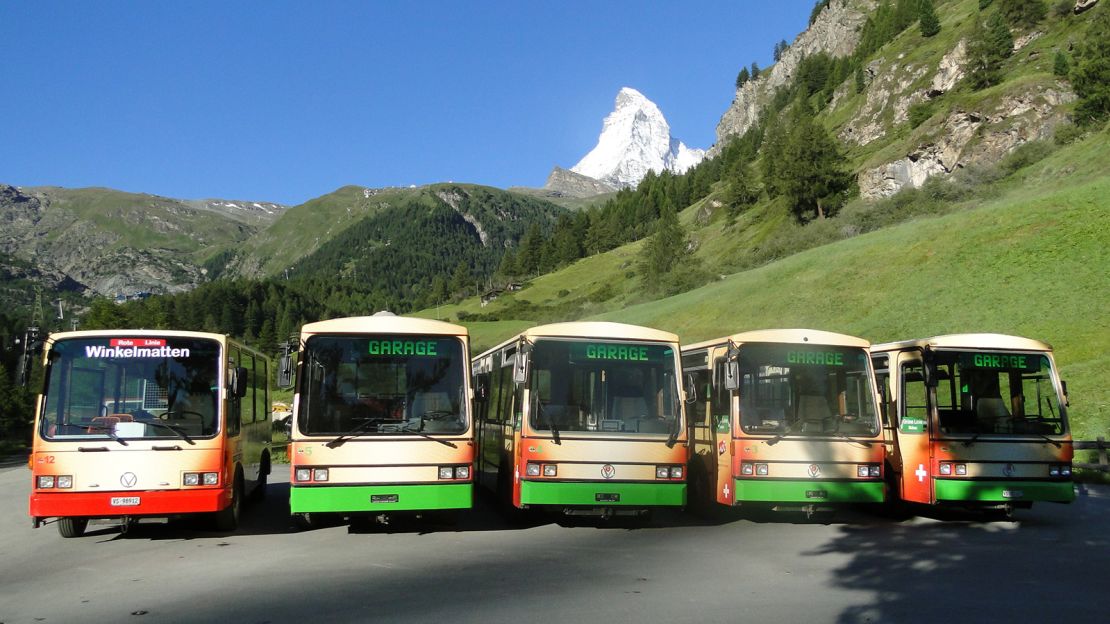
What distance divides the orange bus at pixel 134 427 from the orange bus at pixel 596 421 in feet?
11.5

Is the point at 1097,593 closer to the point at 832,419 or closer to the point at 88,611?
the point at 832,419

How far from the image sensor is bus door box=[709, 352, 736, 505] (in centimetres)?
1253

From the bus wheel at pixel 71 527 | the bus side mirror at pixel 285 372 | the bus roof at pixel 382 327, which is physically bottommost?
the bus wheel at pixel 71 527

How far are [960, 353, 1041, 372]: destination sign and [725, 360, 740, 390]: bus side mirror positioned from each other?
3664mm

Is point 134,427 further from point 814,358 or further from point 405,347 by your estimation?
point 814,358

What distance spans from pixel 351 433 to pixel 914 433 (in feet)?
27.3

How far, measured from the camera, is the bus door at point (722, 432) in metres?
12.5

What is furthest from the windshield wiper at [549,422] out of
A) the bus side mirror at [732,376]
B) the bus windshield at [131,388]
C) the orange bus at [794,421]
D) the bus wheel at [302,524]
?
the bus windshield at [131,388]

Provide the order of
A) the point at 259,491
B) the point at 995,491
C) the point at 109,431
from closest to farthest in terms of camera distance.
Answer: the point at 109,431 → the point at 995,491 → the point at 259,491

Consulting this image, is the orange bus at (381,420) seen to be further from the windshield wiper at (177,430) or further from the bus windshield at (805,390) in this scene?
the bus windshield at (805,390)

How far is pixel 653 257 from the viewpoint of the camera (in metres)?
102

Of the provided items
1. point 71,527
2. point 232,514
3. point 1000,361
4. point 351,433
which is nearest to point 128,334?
point 232,514

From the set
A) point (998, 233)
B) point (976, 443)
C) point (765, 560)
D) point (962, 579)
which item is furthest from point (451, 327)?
point (998, 233)

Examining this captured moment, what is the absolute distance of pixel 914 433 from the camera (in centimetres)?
1320
